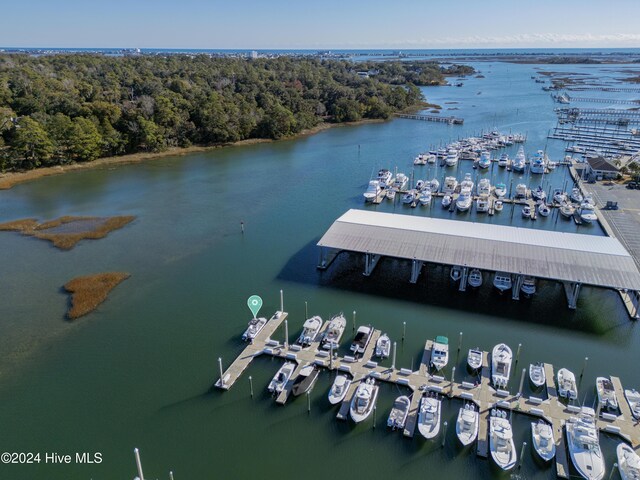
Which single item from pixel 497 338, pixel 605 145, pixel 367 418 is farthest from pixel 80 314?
pixel 605 145

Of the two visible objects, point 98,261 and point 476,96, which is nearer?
point 98,261

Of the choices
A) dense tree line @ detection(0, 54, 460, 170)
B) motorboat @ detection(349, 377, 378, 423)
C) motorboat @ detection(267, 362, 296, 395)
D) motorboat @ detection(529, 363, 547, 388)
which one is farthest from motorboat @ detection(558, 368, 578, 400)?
dense tree line @ detection(0, 54, 460, 170)

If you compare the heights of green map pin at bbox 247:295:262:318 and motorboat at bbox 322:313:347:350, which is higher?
green map pin at bbox 247:295:262:318

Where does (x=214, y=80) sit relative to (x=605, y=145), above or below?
above

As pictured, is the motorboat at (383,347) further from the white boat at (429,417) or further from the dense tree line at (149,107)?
the dense tree line at (149,107)

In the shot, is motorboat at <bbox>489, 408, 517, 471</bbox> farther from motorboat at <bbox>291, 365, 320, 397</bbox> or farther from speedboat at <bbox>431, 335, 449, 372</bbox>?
motorboat at <bbox>291, 365, 320, 397</bbox>

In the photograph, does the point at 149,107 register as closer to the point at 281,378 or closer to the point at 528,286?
the point at 281,378

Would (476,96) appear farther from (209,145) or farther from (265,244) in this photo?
(265,244)

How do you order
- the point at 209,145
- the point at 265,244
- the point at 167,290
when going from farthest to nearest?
1. the point at 209,145
2. the point at 265,244
3. the point at 167,290
